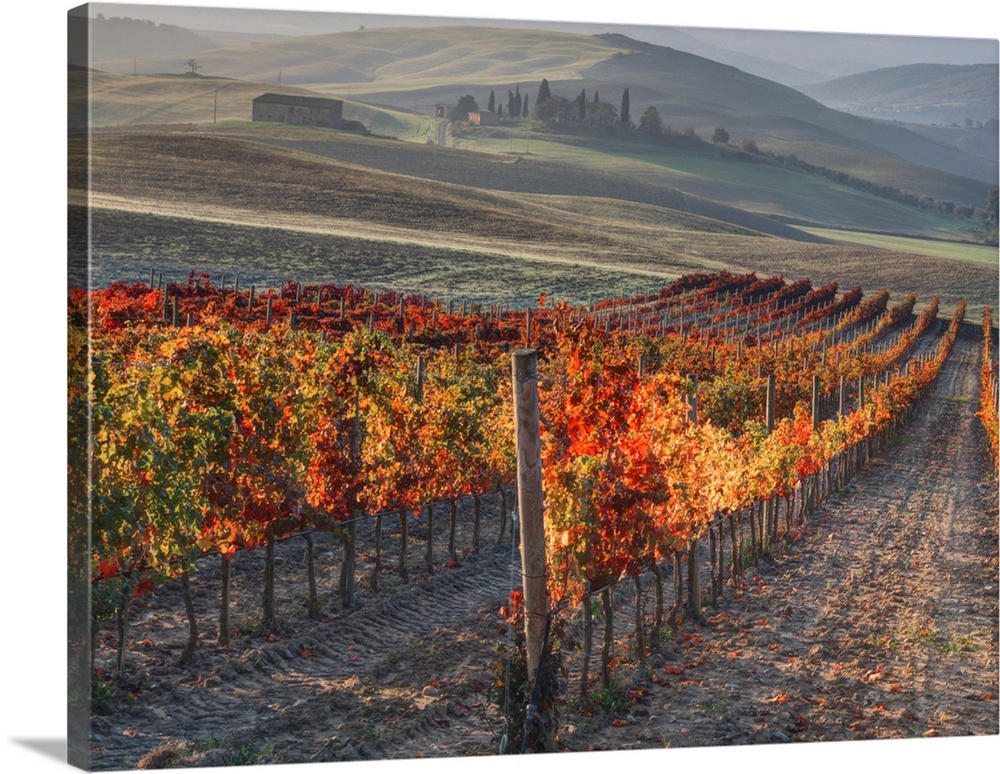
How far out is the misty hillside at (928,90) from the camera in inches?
326

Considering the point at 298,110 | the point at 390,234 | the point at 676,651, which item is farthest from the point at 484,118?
the point at 676,651

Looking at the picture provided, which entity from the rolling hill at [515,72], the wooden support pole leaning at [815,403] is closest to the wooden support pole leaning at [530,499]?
the rolling hill at [515,72]

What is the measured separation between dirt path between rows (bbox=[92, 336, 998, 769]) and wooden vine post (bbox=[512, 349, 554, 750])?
0.32m

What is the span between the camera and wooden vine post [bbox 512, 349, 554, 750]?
6.50m

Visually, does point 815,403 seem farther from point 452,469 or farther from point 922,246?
point 452,469

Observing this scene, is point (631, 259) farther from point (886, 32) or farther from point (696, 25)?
point (886, 32)

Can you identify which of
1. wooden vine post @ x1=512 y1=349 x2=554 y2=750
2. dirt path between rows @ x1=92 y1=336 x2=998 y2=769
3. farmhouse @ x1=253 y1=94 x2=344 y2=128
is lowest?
dirt path between rows @ x1=92 y1=336 x2=998 y2=769

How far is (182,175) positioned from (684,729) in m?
3.85

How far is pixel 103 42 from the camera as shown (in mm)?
6254

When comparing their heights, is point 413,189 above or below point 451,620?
above

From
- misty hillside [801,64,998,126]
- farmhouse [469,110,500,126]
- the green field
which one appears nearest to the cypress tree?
farmhouse [469,110,500,126]

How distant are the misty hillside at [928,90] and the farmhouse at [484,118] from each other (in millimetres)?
1906

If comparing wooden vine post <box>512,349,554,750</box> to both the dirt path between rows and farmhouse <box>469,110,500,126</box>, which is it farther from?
farmhouse <box>469,110,500,126</box>

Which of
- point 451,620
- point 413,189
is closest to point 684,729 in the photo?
point 451,620
